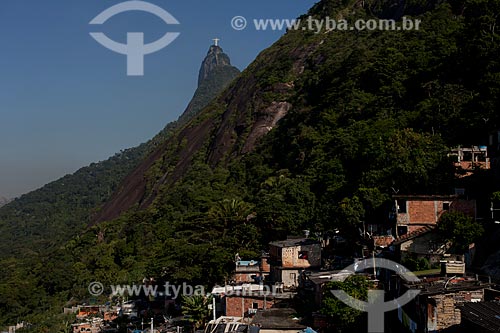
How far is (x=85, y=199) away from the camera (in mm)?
118812

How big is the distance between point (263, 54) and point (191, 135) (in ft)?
45.2

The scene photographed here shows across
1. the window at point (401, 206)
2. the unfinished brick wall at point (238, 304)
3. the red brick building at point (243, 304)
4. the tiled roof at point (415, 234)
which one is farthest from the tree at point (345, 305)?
the unfinished brick wall at point (238, 304)

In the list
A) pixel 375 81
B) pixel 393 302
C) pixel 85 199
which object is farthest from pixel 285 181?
pixel 85 199

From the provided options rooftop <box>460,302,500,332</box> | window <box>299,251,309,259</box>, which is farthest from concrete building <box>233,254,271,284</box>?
rooftop <box>460,302,500,332</box>

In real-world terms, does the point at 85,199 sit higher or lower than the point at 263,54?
lower

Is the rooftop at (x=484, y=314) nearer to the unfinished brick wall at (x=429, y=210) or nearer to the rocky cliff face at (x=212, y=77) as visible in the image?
the unfinished brick wall at (x=429, y=210)

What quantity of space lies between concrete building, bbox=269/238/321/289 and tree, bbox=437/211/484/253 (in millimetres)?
6077

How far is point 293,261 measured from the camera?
22172 mm

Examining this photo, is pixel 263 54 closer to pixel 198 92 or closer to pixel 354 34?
pixel 354 34

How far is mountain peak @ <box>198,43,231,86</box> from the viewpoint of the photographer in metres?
178

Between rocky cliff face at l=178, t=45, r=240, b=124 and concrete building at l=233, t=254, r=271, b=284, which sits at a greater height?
rocky cliff face at l=178, t=45, r=240, b=124

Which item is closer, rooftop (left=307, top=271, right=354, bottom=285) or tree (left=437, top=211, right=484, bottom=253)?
tree (left=437, top=211, right=484, bottom=253)

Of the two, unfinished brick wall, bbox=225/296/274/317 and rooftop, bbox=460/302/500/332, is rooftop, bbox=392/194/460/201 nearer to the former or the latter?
unfinished brick wall, bbox=225/296/274/317
